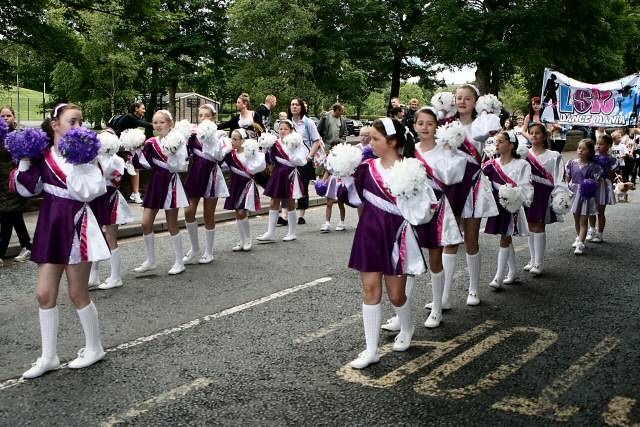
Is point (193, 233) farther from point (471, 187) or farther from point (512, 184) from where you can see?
point (512, 184)

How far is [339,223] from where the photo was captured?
41.0 feet

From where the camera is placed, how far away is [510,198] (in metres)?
7.66

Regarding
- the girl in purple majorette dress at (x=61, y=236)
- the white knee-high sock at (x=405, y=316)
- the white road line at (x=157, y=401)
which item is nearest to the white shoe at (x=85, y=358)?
the girl in purple majorette dress at (x=61, y=236)

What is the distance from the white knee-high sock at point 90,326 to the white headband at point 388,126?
2524 millimetres

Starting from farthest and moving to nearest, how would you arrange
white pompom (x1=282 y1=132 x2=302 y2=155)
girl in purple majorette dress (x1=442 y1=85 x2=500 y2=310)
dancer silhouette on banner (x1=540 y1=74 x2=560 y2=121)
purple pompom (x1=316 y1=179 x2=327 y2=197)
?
1. dancer silhouette on banner (x1=540 y1=74 x2=560 y2=121)
2. white pompom (x1=282 y1=132 x2=302 y2=155)
3. girl in purple majorette dress (x1=442 y1=85 x2=500 y2=310)
4. purple pompom (x1=316 y1=179 x2=327 y2=197)

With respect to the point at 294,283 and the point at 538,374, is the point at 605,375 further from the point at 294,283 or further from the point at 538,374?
the point at 294,283

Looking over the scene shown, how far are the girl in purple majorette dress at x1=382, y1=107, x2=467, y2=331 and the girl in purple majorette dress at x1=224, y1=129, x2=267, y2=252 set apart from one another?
398 cm

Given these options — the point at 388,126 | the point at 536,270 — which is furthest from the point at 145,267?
the point at 536,270

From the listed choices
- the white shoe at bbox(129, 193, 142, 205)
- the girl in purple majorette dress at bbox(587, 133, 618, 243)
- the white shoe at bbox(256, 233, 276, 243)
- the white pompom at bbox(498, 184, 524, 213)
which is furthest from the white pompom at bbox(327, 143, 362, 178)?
the white shoe at bbox(129, 193, 142, 205)

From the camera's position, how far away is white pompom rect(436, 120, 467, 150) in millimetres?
6180

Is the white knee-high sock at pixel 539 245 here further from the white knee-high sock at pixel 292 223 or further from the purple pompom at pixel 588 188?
the white knee-high sock at pixel 292 223

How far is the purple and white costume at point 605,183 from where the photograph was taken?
10727 millimetres

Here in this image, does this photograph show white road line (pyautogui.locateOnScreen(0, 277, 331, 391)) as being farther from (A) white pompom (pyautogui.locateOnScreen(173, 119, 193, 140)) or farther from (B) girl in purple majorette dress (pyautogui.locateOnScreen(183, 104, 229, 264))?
(A) white pompom (pyautogui.locateOnScreen(173, 119, 193, 140))

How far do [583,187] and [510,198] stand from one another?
10.2 ft
